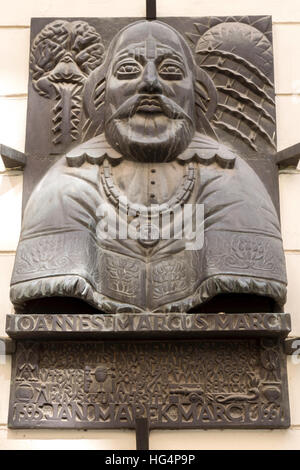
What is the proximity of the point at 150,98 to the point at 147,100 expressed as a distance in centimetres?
2

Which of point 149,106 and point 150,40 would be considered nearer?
point 149,106

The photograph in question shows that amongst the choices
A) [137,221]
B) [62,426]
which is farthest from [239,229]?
[62,426]

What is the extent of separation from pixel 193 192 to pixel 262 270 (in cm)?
48

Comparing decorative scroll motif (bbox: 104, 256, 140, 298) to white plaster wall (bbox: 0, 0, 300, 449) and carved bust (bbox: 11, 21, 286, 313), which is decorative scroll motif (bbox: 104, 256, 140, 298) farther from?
white plaster wall (bbox: 0, 0, 300, 449)

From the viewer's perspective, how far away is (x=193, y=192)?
135 inches

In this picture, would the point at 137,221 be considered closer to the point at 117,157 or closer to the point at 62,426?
the point at 117,157

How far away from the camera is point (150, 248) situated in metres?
3.34

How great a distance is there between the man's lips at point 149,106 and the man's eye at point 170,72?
5.6 inches

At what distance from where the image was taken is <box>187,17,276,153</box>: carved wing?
3672 millimetres

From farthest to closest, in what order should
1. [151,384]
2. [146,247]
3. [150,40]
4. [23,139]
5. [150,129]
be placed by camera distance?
[23,139] < [150,40] < [150,129] < [146,247] < [151,384]

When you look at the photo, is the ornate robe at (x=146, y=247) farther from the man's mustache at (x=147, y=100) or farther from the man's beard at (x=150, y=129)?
the man's mustache at (x=147, y=100)

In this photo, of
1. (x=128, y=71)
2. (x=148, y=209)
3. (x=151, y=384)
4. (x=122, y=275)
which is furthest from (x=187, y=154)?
(x=151, y=384)

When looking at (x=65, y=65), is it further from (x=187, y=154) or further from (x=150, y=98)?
(x=187, y=154)

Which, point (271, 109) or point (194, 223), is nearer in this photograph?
point (194, 223)
